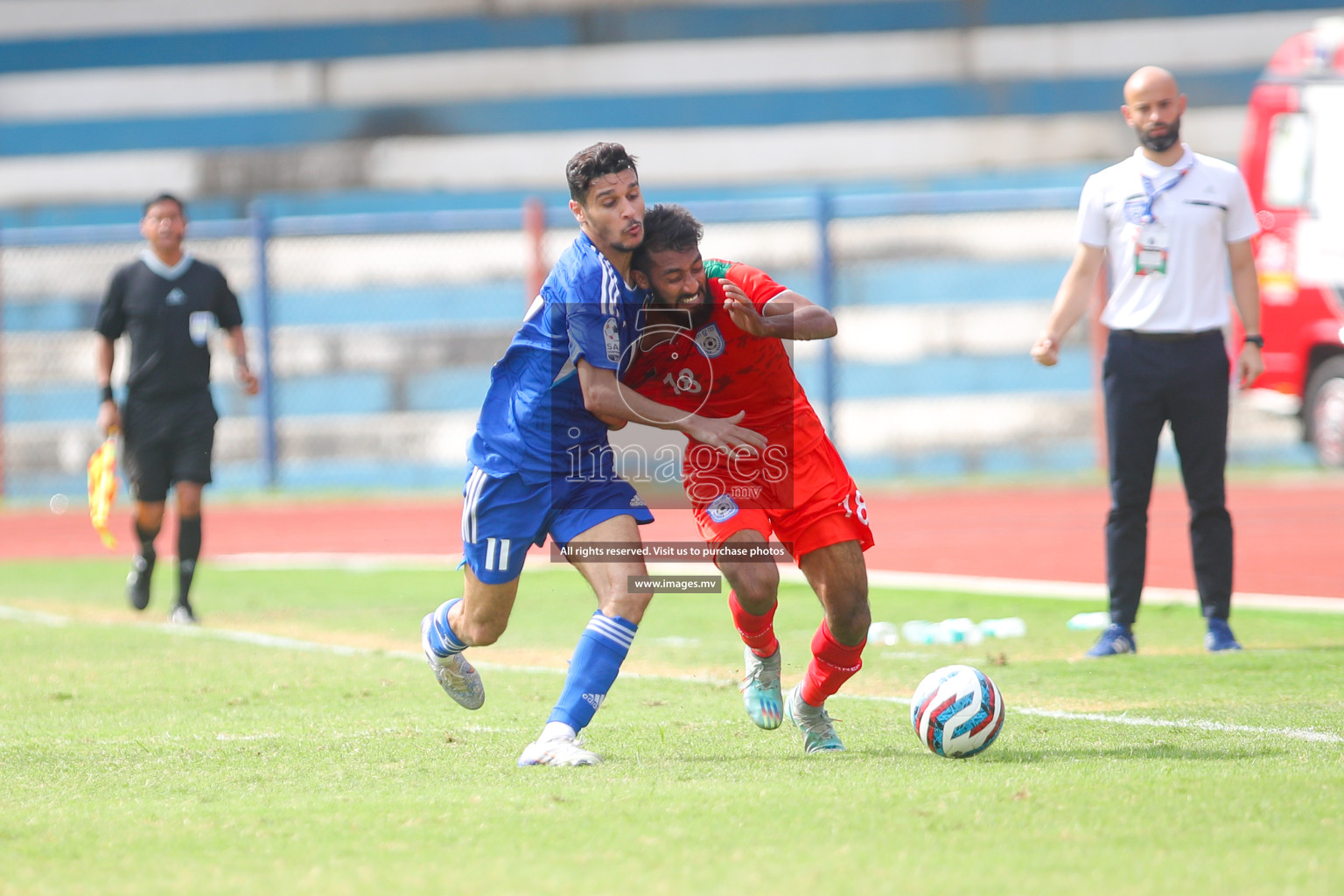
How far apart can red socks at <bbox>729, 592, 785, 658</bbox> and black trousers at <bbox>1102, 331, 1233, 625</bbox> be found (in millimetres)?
2441

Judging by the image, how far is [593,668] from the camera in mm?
5305

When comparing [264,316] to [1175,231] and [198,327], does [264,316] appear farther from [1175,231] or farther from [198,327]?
[1175,231]

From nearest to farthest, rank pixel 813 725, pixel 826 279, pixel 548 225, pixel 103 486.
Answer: pixel 813 725, pixel 103 486, pixel 826 279, pixel 548 225

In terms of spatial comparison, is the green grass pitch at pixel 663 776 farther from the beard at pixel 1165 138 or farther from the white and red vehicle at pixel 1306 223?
the white and red vehicle at pixel 1306 223

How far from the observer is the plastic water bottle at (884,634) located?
828 centimetres

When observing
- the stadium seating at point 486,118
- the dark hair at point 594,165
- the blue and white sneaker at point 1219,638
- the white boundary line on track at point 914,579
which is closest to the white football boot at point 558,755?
the dark hair at point 594,165

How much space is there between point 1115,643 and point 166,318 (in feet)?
18.8

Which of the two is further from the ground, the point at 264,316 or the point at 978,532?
the point at 264,316

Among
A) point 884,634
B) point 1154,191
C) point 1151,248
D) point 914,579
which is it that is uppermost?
point 1154,191

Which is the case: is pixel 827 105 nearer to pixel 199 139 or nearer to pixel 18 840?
pixel 199 139

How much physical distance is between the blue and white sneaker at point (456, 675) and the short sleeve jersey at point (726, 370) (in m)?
1.15

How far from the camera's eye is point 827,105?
24.1m

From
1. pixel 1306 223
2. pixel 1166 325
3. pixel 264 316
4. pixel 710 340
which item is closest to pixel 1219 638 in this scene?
pixel 1166 325

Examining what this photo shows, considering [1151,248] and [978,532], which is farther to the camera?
[978,532]
